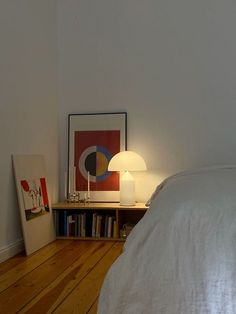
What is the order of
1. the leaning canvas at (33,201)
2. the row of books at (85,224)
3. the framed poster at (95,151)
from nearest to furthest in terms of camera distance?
the leaning canvas at (33,201) → the row of books at (85,224) → the framed poster at (95,151)

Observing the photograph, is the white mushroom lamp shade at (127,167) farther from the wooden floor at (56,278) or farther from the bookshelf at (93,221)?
the wooden floor at (56,278)

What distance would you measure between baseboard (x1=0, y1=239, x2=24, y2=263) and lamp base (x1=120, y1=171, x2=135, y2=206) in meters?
0.92

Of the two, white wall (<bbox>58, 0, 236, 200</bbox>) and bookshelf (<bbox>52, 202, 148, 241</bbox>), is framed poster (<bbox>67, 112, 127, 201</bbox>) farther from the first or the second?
bookshelf (<bbox>52, 202, 148, 241</bbox>)

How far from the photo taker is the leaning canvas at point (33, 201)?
2686 millimetres

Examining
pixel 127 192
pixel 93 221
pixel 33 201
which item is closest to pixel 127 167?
pixel 127 192

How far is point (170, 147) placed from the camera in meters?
3.30

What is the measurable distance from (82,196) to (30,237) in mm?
796

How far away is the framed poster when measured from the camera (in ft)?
11.1

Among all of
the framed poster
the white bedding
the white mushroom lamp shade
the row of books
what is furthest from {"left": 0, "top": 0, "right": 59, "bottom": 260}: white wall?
the white bedding

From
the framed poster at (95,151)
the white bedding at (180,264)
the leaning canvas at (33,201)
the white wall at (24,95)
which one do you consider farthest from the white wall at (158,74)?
the white bedding at (180,264)

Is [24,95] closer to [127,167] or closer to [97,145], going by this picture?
[97,145]

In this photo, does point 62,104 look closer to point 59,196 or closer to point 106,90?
point 106,90

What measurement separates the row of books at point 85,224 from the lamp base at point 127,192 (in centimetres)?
19

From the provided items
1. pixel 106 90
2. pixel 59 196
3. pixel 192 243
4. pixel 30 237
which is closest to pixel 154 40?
pixel 106 90
